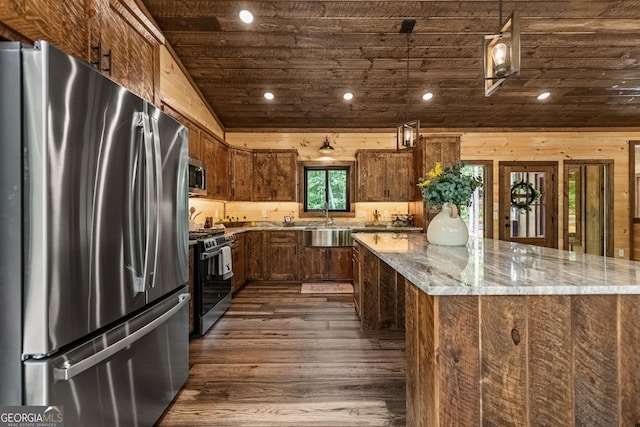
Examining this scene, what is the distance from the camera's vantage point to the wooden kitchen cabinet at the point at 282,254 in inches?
218

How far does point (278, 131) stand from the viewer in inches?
244

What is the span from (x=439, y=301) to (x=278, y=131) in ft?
17.9

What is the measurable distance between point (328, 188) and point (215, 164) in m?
2.22

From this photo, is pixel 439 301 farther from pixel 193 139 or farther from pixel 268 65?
pixel 268 65

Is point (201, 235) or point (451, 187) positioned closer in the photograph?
point (451, 187)

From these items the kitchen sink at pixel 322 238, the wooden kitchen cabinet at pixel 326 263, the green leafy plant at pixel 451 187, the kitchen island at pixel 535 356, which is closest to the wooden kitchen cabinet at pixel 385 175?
the kitchen sink at pixel 322 238

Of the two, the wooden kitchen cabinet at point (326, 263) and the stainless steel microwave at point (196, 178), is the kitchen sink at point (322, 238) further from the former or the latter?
the stainless steel microwave at point (196, 178)

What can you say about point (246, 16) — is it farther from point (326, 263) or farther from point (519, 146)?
point (519, 146)

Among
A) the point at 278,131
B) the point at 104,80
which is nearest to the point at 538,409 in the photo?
the point at 104,80

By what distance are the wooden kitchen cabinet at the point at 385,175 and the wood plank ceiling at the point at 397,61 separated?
0.66 meters

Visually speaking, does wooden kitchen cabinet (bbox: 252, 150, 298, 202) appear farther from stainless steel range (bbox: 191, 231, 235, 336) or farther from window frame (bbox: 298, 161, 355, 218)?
stainless steel range (bbox: 191, 231, 235, 336)

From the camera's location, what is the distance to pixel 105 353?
4.53 ft

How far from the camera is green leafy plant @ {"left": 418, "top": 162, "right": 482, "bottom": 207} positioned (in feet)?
8.05

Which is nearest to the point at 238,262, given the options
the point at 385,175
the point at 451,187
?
the point at 385,175
